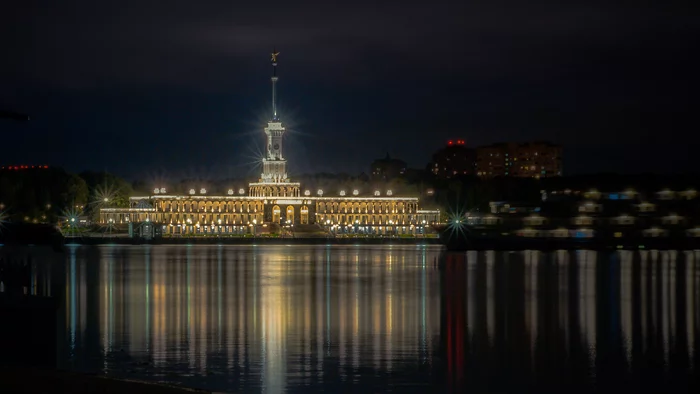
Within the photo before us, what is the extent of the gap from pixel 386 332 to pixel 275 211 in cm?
15875

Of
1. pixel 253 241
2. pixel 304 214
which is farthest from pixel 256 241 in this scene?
pixel 304 214

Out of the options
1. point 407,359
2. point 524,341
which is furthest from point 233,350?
point 524,341

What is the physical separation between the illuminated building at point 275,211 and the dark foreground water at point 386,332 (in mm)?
123689

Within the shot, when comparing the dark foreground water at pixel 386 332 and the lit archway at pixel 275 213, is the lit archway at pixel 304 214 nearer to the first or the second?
the lit archway at pixel 275 213

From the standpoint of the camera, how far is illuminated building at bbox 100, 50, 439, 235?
622 ft

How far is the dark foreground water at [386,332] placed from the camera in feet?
83.5

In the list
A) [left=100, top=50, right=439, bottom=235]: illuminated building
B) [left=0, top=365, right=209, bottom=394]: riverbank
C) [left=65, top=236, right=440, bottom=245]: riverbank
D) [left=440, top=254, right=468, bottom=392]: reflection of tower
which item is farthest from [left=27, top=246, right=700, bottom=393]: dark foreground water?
[left=100, top=50, right=439, bottom=235]: illuminated building

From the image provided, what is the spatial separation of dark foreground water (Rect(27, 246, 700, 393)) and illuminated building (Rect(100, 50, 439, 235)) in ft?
406

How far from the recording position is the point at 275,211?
7594 inches

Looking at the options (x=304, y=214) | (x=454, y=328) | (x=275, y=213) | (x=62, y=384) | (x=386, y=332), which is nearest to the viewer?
(x=62, y=384)

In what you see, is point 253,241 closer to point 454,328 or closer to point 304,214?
point 304,214

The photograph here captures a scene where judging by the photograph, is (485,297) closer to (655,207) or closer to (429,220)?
(655,207)

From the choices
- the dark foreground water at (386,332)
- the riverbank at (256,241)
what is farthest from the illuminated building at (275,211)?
the dark foreground water at (386,332)

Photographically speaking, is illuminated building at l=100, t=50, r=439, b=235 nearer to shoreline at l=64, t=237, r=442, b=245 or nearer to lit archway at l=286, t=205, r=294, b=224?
lit archway at l=286, t=205, r=294, b=224
